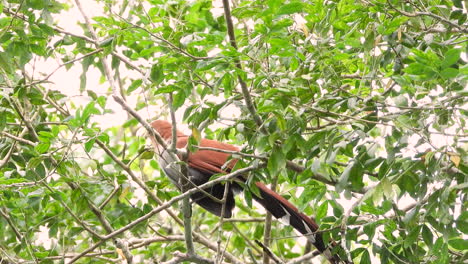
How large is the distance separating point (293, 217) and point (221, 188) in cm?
72

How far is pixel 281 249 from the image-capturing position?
4355 mm

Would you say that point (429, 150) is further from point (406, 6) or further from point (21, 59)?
point (21, 59)

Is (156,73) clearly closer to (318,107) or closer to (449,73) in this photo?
(318,107)

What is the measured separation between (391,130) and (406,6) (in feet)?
1.97

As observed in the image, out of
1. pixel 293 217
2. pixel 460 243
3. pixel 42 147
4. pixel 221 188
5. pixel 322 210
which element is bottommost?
pixel 221 188

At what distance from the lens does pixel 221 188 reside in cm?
407

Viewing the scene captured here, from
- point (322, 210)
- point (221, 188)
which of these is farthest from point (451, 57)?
point (221, 188)

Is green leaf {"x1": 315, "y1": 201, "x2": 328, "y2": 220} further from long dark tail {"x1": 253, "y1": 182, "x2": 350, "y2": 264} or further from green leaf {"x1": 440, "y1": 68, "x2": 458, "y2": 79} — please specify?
green leaf {"x1": 440, "y1": 68, "x2": 458, "y2": 79}

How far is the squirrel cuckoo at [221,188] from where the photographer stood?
133 inches

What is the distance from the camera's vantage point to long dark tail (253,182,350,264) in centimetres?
333

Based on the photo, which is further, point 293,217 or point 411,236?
point 293,217

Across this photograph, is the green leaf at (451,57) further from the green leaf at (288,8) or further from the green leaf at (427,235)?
the green leaf at (427,235)

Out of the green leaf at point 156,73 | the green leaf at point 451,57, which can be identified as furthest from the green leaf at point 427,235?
the green leaf at point 156,73

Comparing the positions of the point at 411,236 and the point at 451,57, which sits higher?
the point at 451,57
